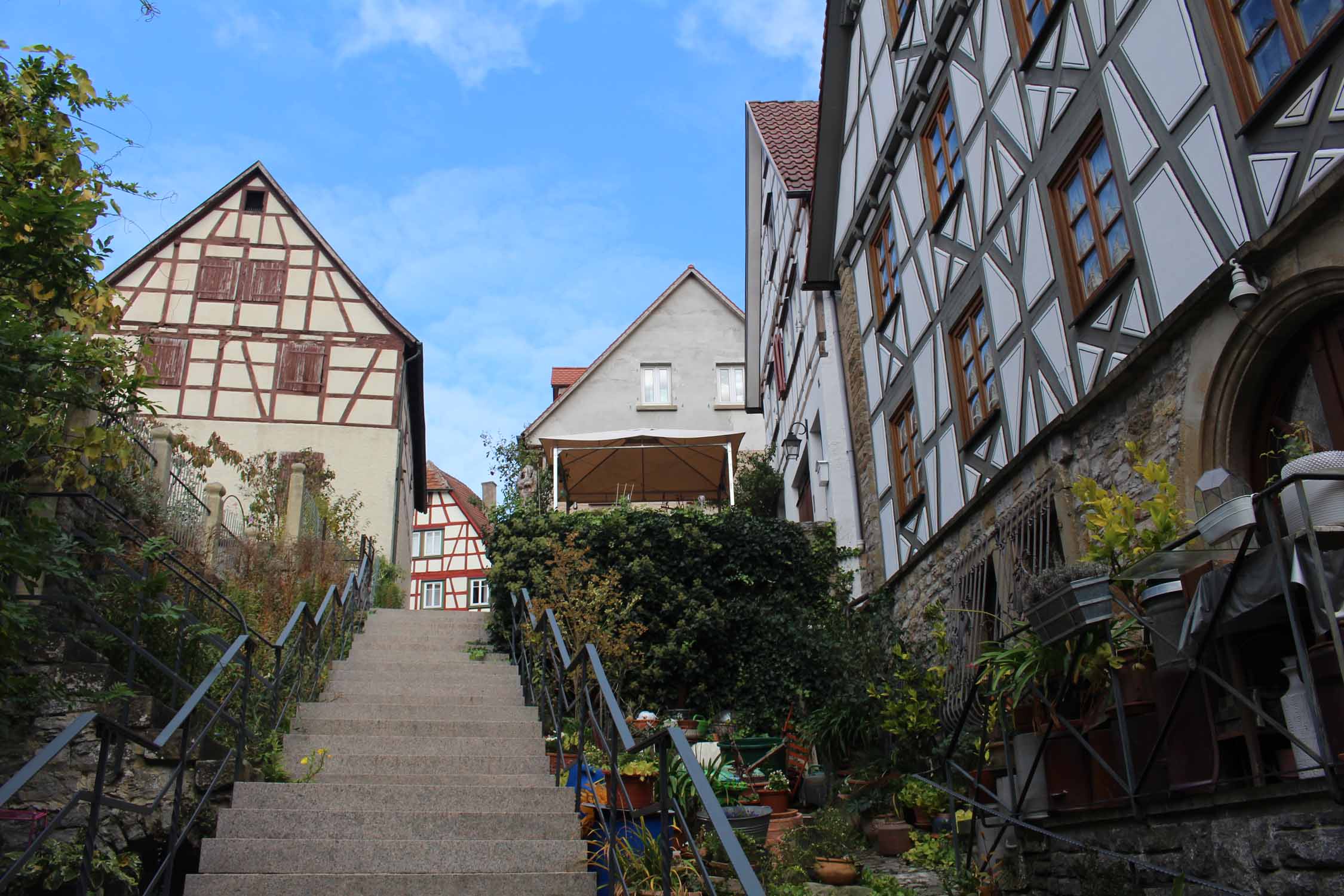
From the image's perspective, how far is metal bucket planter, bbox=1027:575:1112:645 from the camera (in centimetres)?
477

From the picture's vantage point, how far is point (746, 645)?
480 inches

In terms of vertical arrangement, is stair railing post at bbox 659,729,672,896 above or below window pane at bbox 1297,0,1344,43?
below

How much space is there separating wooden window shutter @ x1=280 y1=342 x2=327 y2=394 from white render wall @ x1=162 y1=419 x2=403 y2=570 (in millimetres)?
724

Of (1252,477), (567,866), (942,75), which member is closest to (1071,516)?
(1252,477)

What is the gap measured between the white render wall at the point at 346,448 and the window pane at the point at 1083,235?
13.9 metres

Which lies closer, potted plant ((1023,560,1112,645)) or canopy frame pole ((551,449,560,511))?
potted plant ((1023,560,1112,645))

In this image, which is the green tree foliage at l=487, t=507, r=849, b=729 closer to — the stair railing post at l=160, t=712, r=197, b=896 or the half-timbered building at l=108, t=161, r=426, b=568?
the stair railing post at l=160, t=712, r=197, b=896

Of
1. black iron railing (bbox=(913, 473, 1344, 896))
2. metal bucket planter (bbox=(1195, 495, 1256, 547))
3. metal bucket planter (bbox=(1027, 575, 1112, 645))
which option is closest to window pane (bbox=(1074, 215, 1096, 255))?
black iron railing (bbox=(913, 473, 1344, 896))

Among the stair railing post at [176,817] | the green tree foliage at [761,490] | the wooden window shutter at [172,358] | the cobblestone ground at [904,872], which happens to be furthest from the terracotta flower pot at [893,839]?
the wooden window shutter at [172,358]

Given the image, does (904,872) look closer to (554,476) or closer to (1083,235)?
(1083,235)

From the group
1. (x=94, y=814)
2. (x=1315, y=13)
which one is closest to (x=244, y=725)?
(x=94, y=814)

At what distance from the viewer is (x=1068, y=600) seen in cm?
482

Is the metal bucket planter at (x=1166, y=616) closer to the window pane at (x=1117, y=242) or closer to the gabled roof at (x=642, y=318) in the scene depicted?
the window pane at (x=1117, y=242)

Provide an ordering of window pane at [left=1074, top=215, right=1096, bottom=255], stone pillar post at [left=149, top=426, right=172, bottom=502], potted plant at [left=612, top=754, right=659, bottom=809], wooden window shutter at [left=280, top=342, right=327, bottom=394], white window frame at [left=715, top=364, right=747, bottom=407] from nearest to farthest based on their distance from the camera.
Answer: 1. potted plant at [left=612, top=754, right=659, bottom=809]
2. window pane at [left=1074, top=215, right=1096, bottom=255]
3. stone pillar post at [left=149, top=426, right=172, bottom=502]
4. wooden window shutter at [left=280, top=342, right=327, bottom=394]
5. white window frame at [left=715, top=364, right=747, bottom=407]
